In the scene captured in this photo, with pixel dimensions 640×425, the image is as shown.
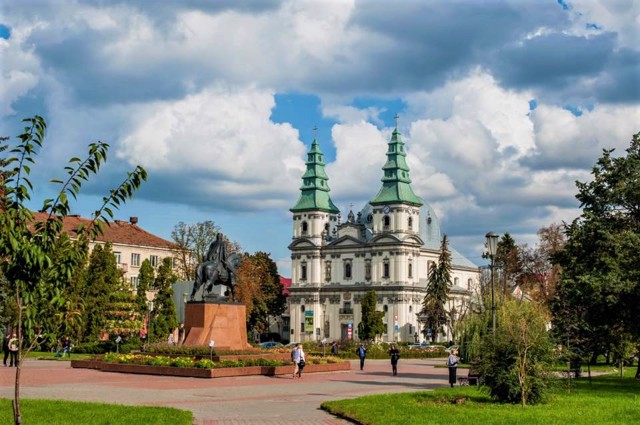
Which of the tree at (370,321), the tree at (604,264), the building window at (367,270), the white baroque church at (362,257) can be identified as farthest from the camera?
the building window at (367,270)

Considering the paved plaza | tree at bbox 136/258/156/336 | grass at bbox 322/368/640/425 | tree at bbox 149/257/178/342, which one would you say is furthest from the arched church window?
grass at bbox 322/368/640/425

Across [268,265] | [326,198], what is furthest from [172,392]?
[326,198]

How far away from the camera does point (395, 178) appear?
12694 centimetres

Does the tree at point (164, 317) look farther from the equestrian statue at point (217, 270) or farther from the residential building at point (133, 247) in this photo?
the equestrian statue at point (217, 270)

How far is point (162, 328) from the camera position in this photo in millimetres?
68500

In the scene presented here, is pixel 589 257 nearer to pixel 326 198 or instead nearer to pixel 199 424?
pixel 199 424

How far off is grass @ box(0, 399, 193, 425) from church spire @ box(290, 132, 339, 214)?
111972mm

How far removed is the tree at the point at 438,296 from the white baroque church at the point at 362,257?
22.9ft

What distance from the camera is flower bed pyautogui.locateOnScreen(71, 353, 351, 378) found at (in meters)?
33.9

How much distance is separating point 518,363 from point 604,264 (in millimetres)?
11560

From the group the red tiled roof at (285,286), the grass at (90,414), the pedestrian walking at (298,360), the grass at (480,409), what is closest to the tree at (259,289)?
the red tiled roof at (285,286)

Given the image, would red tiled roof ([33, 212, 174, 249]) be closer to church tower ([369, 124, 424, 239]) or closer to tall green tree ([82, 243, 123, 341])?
tall green tree ([82, 243, 123, 341])

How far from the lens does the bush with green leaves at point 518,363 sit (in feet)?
73.9

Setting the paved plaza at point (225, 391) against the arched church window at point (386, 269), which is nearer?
the paved plaza at point (225, 391)
